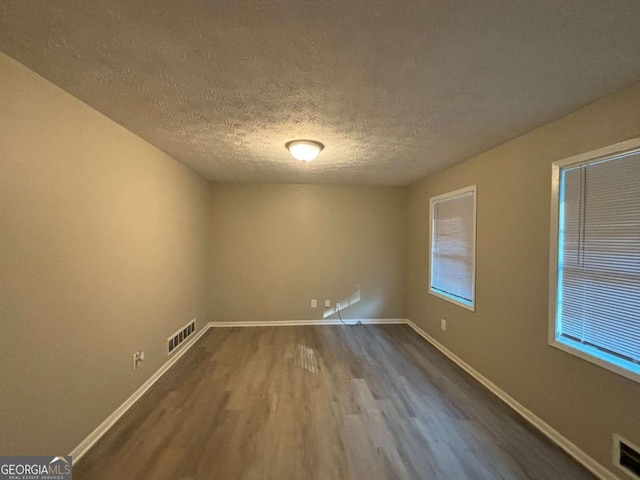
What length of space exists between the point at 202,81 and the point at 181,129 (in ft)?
2.95

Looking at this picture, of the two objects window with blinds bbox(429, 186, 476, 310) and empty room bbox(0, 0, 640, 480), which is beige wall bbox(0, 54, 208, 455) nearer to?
empty room bbox(0, 0, 640, 480)

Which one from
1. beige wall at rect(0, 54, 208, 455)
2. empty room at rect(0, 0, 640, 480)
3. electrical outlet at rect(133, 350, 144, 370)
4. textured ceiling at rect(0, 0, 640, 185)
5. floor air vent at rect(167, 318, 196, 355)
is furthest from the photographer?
floor air vent at rect(167, 318, 196, 355)

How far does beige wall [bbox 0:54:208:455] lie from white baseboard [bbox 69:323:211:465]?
0.17 feet

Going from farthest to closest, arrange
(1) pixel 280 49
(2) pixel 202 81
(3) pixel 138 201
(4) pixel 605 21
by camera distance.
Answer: (3) pixel 138 201 → (2) pixel 202 81 → (1) pixel 280 49 → (4) pixel 605 21

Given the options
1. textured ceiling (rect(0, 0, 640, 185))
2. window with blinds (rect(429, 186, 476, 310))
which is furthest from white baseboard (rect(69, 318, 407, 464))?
textured ceiling (rect(0, 0, 640, 185))

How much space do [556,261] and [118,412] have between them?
350 cm

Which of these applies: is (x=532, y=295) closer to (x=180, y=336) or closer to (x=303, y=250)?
(x=303, y=250)

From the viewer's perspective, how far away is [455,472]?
6.13 feet

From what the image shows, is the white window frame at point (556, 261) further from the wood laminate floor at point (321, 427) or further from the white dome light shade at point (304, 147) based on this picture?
the white dome light shade at point (304, 147)

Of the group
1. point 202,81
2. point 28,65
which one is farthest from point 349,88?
point 28,65

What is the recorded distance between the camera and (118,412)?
2.39m

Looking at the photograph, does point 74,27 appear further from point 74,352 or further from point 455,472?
point 455,472

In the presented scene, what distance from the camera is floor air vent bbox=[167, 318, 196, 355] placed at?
3.40 meters

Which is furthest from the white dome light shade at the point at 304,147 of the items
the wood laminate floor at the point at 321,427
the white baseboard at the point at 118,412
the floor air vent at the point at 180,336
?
the white baseboard at the point at 118,412
